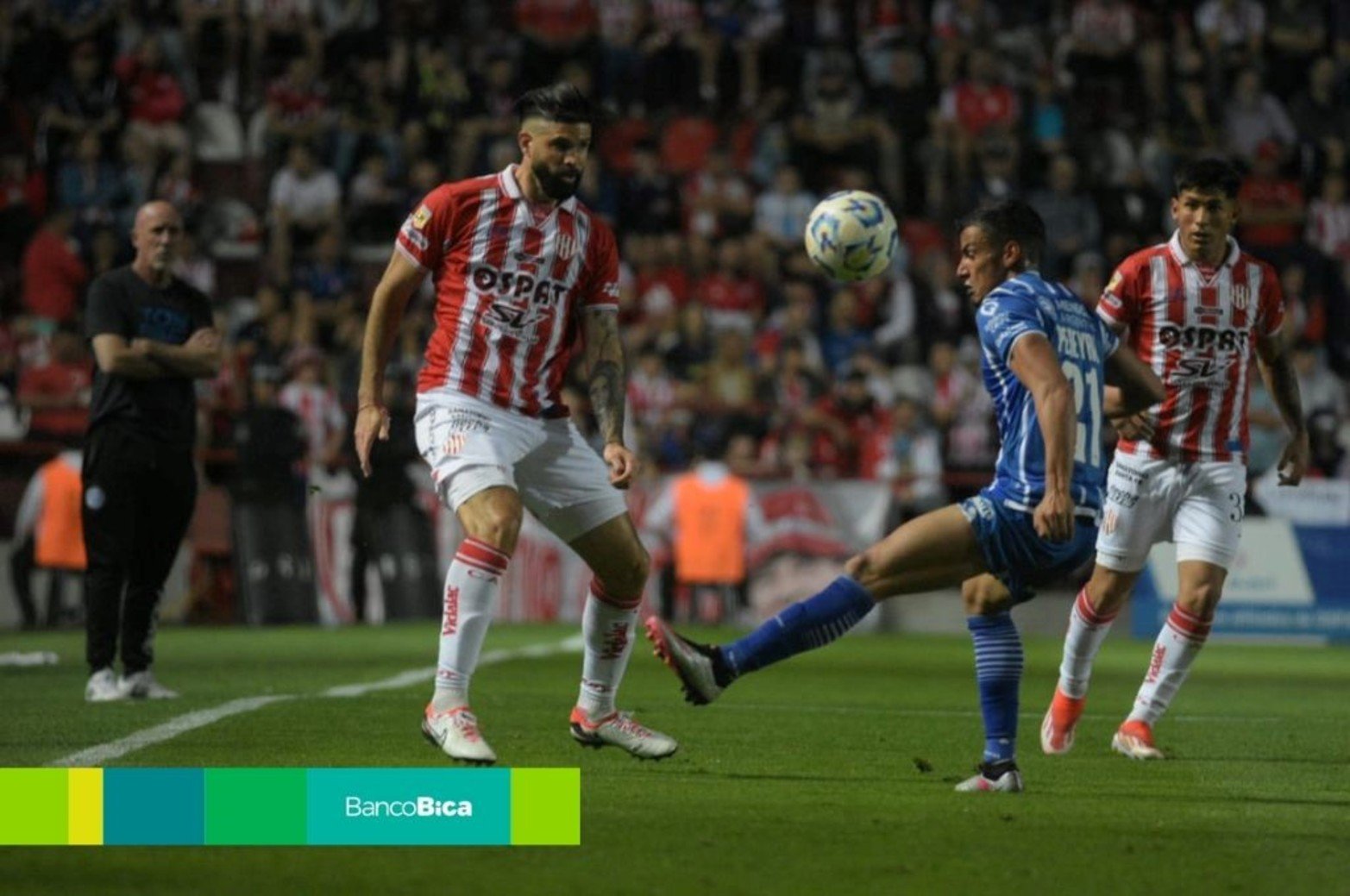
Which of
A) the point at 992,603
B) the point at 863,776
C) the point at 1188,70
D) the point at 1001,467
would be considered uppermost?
the point at 1188,70

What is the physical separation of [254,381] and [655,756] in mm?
12152

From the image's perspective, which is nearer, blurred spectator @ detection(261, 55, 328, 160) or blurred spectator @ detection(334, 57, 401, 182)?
blurred spectator @ detection(334, 57, 401, 182)

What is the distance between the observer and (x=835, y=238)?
9.80 metres

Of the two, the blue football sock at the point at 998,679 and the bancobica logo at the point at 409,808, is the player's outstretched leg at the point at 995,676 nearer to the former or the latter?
the blue football sock at the point at 998,679

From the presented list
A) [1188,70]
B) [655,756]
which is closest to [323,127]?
[1188,70]

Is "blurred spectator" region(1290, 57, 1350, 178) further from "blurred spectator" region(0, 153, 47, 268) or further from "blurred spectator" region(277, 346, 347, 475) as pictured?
"blurred spectator" region(0, 153, 47, 268)

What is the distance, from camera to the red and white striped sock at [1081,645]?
31.1 ft

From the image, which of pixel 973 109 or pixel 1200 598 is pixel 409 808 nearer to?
pixel 1200 598

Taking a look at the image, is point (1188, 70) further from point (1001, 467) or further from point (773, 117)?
point (1001, 467)

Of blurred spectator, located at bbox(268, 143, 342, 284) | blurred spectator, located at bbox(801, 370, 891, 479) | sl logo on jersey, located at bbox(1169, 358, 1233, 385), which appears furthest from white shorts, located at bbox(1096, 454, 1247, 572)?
blurred spectator, located at bbox(268, 143, 342, 284)

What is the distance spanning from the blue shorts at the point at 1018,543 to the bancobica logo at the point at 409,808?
2.24 meters

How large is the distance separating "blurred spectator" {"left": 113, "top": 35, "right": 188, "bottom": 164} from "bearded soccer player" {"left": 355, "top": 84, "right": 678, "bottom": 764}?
51.7 feet

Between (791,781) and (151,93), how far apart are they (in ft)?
56.9

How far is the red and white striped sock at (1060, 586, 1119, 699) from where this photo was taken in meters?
9.47
